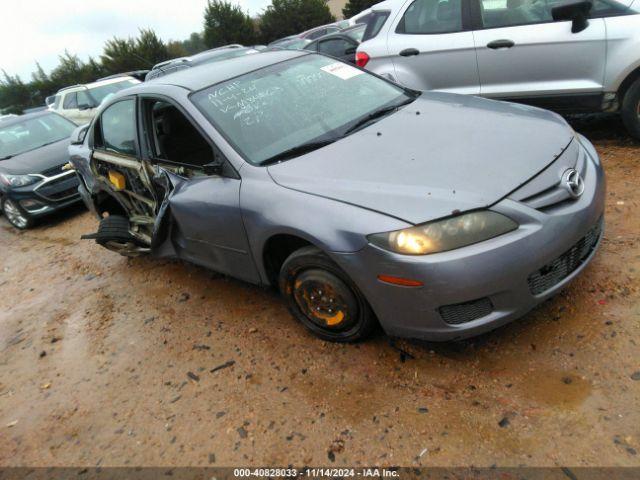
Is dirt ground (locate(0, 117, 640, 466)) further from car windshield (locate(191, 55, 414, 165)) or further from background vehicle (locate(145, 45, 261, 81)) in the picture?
background vehicle (locate(145, 45, 261, 81))

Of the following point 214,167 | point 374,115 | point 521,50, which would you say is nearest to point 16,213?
point 214,167

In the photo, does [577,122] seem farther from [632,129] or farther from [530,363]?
[530,363]

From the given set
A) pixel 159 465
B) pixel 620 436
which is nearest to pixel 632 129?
pixel 620 436

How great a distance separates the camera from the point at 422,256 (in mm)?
2170

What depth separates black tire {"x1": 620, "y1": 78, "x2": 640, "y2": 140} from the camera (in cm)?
411

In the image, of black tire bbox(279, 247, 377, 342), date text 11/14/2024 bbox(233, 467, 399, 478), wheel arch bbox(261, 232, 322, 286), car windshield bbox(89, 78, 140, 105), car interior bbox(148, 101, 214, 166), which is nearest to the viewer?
date text 11/14/2024 bbox(233, 467, 399, 478)

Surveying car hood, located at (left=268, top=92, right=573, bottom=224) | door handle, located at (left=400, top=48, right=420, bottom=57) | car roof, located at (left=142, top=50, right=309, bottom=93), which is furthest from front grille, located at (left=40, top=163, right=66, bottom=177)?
car hood, located at (left=268, top=92, right=573, bottom=224)

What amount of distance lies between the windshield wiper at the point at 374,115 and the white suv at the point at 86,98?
911cm

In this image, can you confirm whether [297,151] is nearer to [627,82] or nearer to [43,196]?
[627,82]

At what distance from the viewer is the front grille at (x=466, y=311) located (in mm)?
2238

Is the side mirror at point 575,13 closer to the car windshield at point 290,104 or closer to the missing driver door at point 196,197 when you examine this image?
the car windshield at point 290,104

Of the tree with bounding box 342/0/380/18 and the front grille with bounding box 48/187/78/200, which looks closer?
the front grille with bounding box 48/187/78/200

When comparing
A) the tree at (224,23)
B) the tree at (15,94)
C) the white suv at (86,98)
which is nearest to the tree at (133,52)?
the tree at (224,23)

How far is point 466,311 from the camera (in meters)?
2.26
